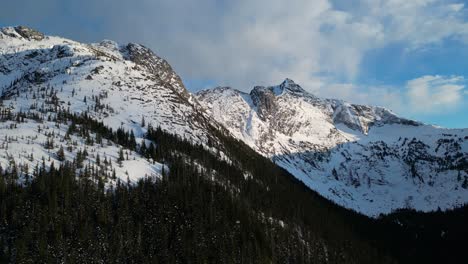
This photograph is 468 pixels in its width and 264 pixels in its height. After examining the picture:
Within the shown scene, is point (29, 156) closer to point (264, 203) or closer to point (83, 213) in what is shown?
point (83, 213)

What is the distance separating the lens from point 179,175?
506 feet

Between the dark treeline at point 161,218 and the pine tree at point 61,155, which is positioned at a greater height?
the pine tree at point 61,155

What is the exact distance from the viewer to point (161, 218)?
129500 millimetres

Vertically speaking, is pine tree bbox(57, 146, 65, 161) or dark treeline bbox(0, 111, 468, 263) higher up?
pine tree bbox(57, 146, 65, 161)

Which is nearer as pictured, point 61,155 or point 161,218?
point 161,218

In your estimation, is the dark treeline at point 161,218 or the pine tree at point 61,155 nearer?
the dark treeline at point 161,218

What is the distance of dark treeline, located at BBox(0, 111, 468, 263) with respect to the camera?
4188 inches

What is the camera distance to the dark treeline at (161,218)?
10638 cm

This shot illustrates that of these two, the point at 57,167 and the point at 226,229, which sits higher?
the point at 57,167

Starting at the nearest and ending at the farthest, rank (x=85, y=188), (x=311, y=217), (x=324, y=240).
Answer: (x=85, y=188) < (x=324, y=240) < (x=311, y=217)

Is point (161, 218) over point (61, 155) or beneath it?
beneath

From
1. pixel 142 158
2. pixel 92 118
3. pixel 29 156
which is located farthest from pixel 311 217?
pixel 29 156

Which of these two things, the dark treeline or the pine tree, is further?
the pine tree

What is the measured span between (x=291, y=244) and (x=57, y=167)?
80.2 meters
